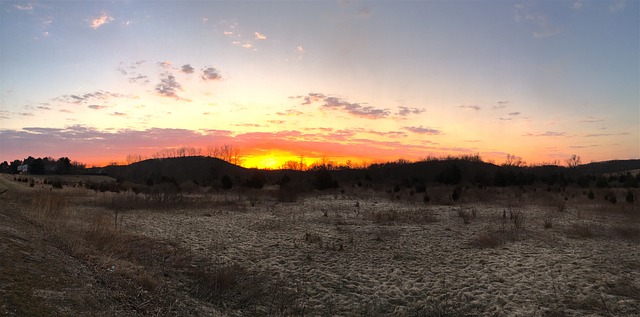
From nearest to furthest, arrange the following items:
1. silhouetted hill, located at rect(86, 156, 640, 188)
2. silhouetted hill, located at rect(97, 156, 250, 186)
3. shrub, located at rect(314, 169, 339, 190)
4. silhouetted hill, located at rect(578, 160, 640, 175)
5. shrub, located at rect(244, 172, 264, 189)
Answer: shrub, located at rect(314, 169, 339, 190) → shrub, located at rect(244, 172, 264, 189) → silhouetted hill, located at rect(86, 156, 640, 188) → silhouetted hill, located at rect(578, 160, 640, 175) → silhouetted hill, located at rect(97, 156, 250, 186)

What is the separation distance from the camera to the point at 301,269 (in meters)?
12.3

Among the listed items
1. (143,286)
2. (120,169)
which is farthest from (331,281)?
(120,169)

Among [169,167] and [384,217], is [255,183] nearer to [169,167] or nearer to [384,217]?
[384,217]

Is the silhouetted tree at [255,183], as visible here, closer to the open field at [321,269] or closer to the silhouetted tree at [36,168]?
the open field at [321,269]

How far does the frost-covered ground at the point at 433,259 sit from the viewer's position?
939 centimetres

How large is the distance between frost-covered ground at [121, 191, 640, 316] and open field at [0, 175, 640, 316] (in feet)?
0.17

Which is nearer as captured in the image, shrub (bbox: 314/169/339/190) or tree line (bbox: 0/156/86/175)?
shrub (bbox: 314/169/339/190)

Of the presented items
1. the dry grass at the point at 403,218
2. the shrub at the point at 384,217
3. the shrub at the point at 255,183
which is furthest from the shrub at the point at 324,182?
the shrub at the point at 384,217

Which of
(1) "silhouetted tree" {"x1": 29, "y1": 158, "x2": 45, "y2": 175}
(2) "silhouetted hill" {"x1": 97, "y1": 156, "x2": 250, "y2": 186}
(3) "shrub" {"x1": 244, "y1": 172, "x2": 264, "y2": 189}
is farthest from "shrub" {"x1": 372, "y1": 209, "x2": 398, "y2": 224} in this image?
(1) "silhouetted tree" {"x1": 29, "y1": 158, "x2": 45, "y2": 175}

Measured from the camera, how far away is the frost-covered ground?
9.39 meters

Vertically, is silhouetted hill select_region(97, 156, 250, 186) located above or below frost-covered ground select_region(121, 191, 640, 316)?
above

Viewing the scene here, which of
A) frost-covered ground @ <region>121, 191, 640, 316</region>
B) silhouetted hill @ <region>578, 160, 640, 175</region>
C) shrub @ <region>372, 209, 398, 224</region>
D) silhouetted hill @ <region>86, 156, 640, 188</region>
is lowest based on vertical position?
frost-covered ground @ <region>121, 191, 640, 316</region>

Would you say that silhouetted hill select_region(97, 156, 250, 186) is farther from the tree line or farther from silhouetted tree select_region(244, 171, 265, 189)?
silhouetted tree select_region(244, 171, 265, 189)

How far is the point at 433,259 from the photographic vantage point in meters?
13.8
